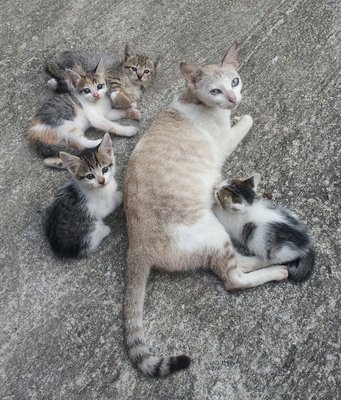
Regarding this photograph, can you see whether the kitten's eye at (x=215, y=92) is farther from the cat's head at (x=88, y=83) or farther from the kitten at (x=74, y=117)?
the cat's head at (x=88, y=83)

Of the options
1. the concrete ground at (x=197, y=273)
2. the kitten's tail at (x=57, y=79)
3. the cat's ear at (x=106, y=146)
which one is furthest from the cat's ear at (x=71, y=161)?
the kitten's tail at (x=57, y=79)

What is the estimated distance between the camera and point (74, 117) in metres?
4.08

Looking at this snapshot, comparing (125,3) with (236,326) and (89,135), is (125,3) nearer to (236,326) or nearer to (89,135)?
(89,135)

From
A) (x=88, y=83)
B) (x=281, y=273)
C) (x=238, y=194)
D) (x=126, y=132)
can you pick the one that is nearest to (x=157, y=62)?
(x=88, y=83)

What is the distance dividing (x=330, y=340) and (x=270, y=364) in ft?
1.31

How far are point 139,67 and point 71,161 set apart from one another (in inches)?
62.9

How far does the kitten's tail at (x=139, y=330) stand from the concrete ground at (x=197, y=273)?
11cm

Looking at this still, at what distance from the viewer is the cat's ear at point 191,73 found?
360 cm

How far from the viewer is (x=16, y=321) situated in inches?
123

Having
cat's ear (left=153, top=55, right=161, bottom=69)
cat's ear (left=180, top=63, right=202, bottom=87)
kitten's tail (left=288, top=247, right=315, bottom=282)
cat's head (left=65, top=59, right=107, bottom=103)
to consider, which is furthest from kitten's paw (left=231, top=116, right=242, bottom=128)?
kitten's tail (left=288, top=247, right=315, bottom=282)

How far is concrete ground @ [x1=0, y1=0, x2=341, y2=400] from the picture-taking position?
9.22 ft

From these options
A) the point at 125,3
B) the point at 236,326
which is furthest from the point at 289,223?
the point at 125,3

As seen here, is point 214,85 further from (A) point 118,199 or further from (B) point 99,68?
(B) point 99,68

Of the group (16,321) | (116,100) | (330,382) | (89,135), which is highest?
(330,382)
